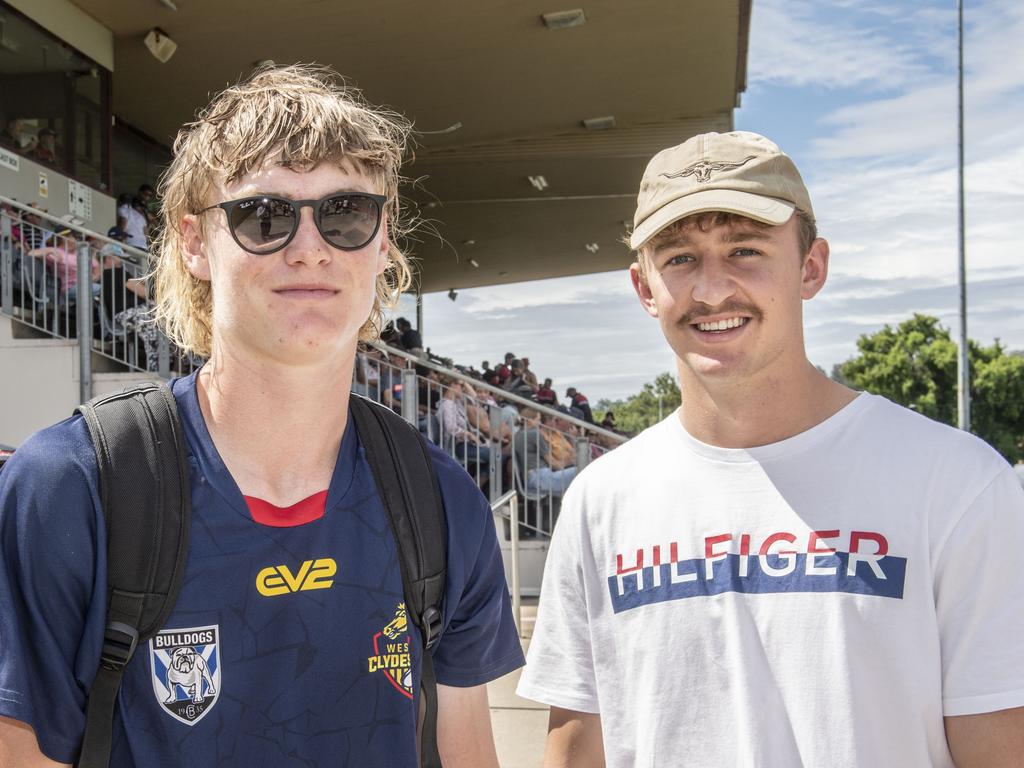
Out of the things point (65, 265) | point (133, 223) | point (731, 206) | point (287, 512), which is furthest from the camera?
point (133, 223)

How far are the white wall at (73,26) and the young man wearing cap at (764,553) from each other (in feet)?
37.2

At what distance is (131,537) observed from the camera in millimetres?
1582

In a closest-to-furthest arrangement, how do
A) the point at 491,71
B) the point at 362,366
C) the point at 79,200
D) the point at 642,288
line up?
the point at 642,288 → the point at 362,366 → the point at 79,200 → the point at 491,71

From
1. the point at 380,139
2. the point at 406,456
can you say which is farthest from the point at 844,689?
the point at 380,139

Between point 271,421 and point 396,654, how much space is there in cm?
48

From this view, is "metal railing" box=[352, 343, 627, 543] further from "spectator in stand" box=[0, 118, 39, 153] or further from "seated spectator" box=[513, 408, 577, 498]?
"spectator in stand" box=[0, 118, 39, 153]

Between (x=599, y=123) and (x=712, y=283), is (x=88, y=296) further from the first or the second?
(x=599, y=123)

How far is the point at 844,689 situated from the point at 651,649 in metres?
0.35

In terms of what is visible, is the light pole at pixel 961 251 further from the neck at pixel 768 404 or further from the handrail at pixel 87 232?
the neck at pixel 768 404

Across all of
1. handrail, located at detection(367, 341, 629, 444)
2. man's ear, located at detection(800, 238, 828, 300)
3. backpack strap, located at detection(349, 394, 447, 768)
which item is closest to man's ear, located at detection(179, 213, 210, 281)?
backpack strap, located at detection(349, 394, 447, 768)

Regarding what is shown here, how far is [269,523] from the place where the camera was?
5.66ft

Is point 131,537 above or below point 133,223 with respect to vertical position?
below

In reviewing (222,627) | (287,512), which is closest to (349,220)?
(287,512)

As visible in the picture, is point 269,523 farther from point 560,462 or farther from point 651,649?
point 560,462
